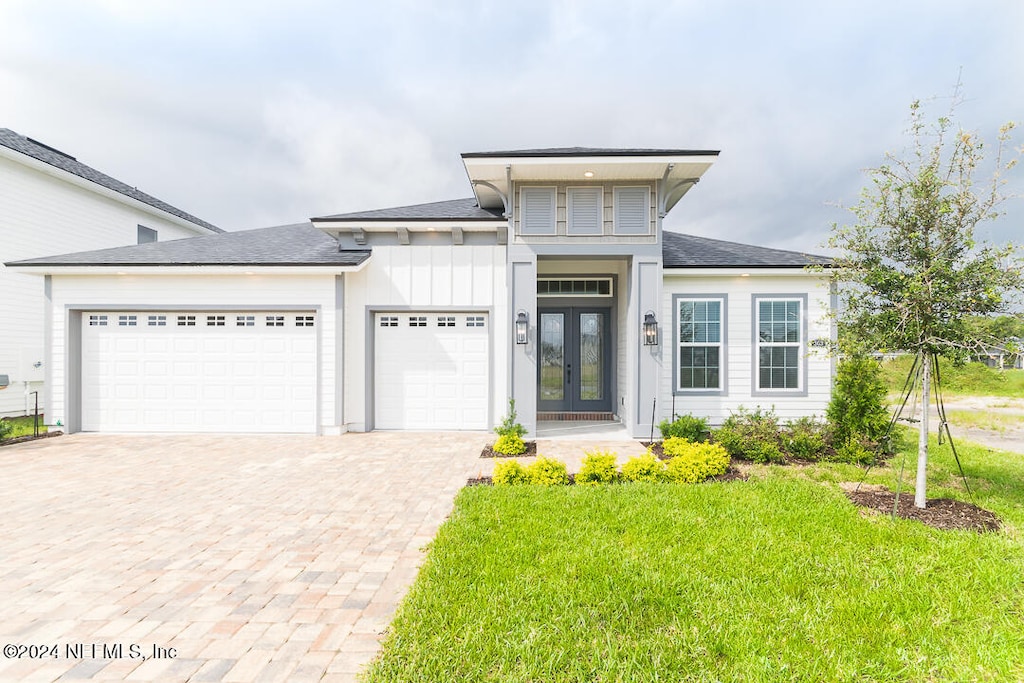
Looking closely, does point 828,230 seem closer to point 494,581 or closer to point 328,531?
point 494,581

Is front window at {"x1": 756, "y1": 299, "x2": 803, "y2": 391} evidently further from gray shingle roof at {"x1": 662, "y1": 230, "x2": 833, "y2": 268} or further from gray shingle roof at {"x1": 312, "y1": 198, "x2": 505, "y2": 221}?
gray shingle roof at {"x1": 312, "y1": 198, "x2": 505, "y2": 221}

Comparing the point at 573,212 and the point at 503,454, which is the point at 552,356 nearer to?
the point at 573,212

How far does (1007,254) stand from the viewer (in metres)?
4.41

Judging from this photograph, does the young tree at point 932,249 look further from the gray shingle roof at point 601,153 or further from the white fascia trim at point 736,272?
the white fascia trim at point 736,272

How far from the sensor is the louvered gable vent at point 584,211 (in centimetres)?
832

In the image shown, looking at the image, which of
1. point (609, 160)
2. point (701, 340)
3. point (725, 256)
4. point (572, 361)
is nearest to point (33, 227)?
point (572, 361)

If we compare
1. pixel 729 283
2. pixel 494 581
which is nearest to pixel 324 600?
pixel 494 581

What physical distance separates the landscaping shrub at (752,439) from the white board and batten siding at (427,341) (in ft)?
13.3

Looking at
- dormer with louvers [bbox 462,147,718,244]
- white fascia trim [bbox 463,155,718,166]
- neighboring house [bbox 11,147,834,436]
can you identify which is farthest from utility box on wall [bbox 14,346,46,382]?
white fascia trim [bbox 463,155,718,166]

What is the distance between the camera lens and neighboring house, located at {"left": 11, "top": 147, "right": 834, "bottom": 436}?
28.1 ft

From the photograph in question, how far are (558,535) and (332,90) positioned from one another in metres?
16.3

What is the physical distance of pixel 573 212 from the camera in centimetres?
834

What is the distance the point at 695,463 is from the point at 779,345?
4.79m

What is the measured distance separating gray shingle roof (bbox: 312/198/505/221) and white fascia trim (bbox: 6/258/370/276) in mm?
1095
